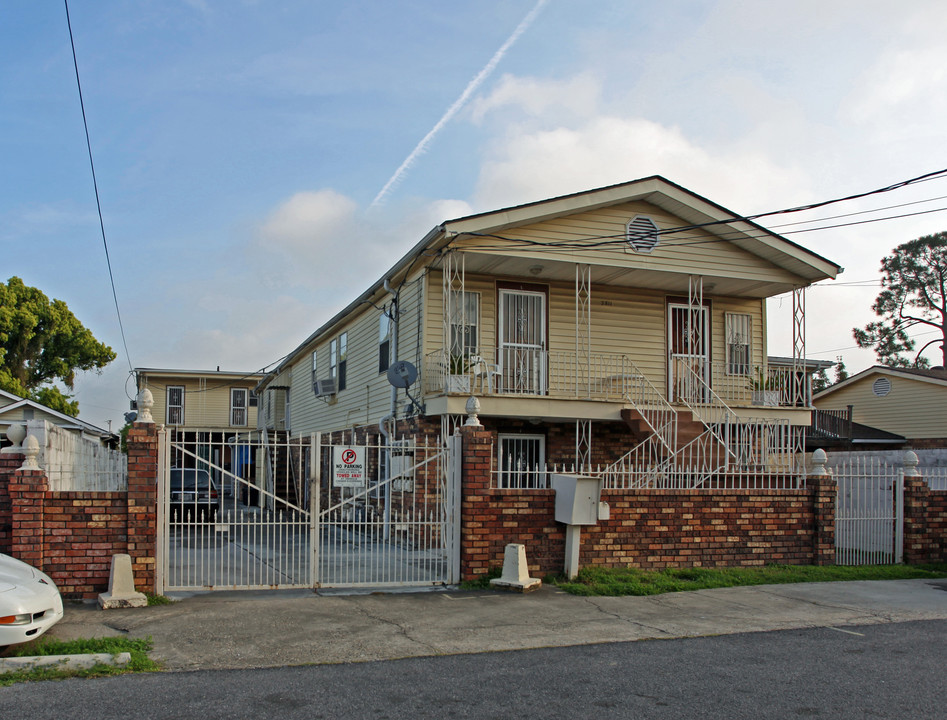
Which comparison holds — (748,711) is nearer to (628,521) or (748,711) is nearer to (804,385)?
(628,521)

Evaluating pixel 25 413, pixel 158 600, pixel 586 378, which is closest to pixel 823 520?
pixel 586 378

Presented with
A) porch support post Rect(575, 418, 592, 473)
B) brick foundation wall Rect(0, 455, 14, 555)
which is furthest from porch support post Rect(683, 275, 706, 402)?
brick foundation wall Rect(0, 455, 14, 555)

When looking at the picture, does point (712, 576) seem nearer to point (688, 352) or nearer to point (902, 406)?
point (688, 352)

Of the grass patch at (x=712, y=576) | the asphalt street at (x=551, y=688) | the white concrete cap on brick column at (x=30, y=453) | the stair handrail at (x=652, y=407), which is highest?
the stair handrail at (x=652, y=407)

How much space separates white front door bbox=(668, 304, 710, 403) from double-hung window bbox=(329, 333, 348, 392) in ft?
29.3

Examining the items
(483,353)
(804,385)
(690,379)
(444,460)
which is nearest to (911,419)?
(804,385)

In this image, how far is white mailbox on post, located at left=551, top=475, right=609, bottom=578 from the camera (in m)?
10.6

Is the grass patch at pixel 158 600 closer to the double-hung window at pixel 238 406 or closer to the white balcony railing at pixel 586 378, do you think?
the white balcony railing at pixel 586 378

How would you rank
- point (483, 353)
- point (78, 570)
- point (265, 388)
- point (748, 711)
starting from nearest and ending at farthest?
1. point (748, 711)
2. point (78, 570)
3. point (483, 353)
4. point (265, 388)

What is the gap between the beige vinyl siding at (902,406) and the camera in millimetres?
29297

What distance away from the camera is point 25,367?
125 feet

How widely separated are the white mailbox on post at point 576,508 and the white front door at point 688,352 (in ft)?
24.6

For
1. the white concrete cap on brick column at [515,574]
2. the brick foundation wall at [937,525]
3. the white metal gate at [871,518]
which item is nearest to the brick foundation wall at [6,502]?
the white concrete cap on brick column at [515,574]

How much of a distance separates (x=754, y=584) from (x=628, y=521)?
1.80 m
